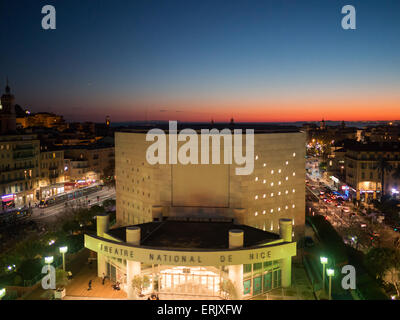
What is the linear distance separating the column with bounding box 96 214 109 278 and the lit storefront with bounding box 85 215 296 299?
404 millimetres

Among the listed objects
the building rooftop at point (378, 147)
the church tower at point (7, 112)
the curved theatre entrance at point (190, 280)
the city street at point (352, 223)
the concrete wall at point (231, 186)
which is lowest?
the city street at point (352, 223)

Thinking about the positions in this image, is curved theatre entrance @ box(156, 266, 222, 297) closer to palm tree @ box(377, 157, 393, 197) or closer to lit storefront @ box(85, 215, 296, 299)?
lit storefront @ box(85, 215, 296, 299)

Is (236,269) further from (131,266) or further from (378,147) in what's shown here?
(378,147)

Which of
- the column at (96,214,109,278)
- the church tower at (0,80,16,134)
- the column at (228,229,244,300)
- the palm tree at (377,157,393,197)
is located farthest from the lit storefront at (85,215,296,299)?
the church tower at (0,80,16,134)

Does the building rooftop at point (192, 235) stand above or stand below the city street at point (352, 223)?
above

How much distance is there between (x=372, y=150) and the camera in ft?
304

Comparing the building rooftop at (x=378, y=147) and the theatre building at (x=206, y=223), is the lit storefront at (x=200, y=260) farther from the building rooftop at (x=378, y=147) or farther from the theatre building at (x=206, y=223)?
the building rooftop at (x=378, y=147)

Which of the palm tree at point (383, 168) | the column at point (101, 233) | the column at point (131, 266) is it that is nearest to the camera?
the column at point (131, 266)

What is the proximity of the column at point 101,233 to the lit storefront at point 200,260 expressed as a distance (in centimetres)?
40

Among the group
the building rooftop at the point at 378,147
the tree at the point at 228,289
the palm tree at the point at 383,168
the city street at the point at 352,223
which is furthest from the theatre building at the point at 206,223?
the building rooftop at the point at 378,147

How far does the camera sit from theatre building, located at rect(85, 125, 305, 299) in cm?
3597

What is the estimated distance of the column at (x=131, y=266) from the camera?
119ft

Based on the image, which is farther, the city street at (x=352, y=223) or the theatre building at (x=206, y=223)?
the city street at (x=352, y=223)
